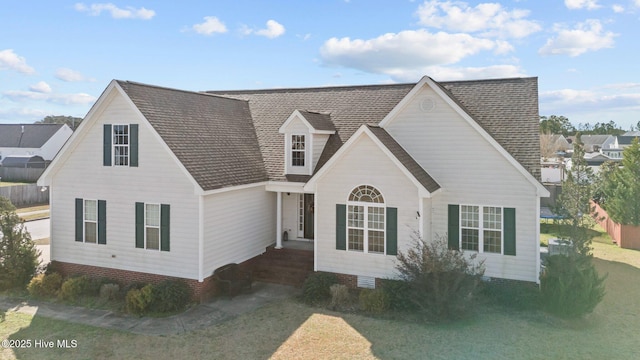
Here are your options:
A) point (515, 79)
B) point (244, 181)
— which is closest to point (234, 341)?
point (244, 181)

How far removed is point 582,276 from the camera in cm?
1304

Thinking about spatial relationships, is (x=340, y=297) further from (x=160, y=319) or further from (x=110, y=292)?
(x=110, y=292)

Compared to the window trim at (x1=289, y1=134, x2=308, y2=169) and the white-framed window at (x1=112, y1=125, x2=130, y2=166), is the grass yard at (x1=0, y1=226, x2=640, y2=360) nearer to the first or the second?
the white-framed window at (x1=112, y1=125, x2=130, y2=166)

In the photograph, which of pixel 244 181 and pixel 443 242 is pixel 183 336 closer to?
pixel 244 181

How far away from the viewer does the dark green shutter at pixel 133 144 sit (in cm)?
1603

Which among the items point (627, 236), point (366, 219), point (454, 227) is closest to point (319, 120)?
point (366, 219)

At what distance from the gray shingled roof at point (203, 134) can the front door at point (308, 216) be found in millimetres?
2208

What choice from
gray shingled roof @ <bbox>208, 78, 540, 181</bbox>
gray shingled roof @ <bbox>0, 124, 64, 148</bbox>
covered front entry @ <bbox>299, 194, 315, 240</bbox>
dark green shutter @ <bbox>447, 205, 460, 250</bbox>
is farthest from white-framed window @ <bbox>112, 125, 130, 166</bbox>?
gray shingled roof @ <bbox>0, 124, 64, 148</bbox>

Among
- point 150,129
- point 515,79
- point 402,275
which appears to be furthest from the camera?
point 515,79

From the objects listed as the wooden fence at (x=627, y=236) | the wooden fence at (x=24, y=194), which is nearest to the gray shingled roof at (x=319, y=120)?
the wooden fence at (x=627, y=236)

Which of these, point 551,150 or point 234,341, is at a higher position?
point 551,150

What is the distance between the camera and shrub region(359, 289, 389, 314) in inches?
554

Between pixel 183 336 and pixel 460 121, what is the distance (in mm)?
11730

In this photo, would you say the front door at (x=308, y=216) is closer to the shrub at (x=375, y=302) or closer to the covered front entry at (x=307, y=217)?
the covered front entry at (x=307, y=217)
